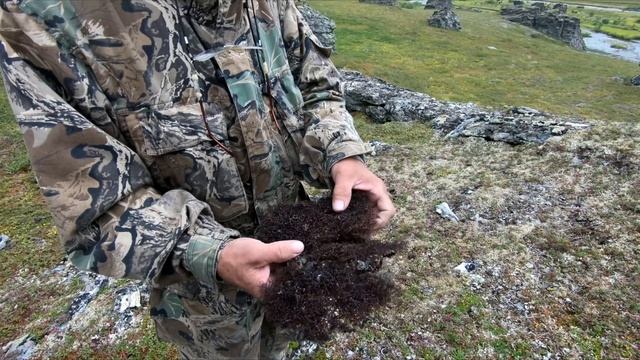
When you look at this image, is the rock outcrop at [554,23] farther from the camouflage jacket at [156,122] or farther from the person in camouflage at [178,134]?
the camouflage jacket at [156,122]

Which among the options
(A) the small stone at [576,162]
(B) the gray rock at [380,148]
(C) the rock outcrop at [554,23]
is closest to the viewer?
(A) the small stone at [576,162]

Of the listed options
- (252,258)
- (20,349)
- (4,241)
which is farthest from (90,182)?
(4,241)

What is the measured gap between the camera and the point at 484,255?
6.95m

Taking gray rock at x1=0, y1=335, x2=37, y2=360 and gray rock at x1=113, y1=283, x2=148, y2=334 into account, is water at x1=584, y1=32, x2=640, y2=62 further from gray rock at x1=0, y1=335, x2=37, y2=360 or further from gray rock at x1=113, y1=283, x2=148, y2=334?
gray rock at x1=0, y1=335, x2=37, y2=360

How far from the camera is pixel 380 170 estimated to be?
33.5 feet

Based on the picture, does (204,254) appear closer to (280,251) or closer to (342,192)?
(280,251)

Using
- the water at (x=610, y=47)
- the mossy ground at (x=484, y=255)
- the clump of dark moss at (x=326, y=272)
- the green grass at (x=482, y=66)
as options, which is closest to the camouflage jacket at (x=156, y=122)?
the clump of dark moss at (x=326, y=272)

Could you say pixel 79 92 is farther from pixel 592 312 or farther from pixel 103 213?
pixel 592 312

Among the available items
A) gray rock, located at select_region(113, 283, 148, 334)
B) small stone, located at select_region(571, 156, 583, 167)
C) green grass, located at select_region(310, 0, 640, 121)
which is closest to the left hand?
gray rock, located at select_region(113, 283, 148, 334)

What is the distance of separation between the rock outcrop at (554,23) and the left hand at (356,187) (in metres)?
65.5

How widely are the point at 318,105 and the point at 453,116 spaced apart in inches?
442

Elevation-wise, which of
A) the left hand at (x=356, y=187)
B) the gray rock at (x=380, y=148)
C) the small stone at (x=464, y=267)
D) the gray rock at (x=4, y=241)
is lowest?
the gray rock at (x=4, y=241)

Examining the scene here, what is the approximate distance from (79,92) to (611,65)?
50.2 meters

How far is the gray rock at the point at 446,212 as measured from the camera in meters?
7.91
